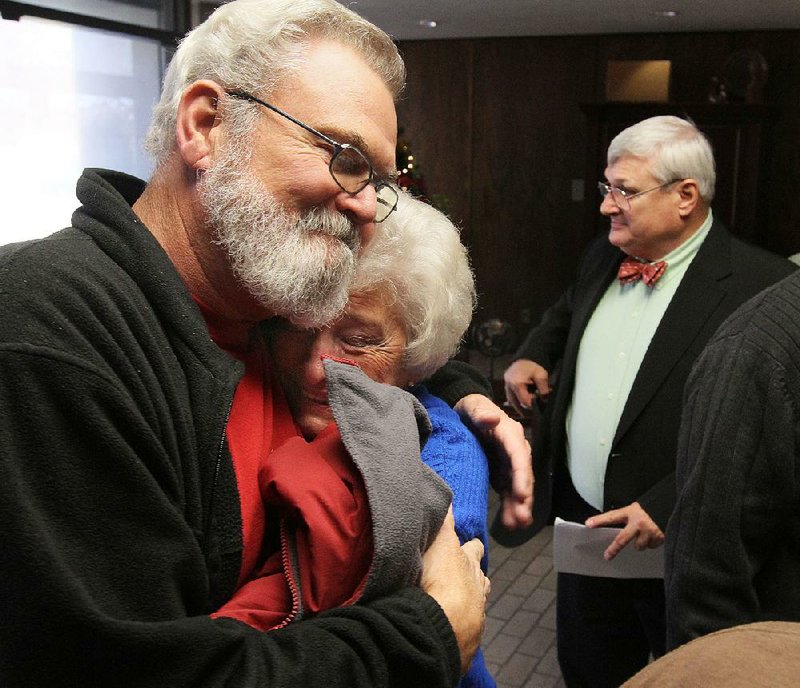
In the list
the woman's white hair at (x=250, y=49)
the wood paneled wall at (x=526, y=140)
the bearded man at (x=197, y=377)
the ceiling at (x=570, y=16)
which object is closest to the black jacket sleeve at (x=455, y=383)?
the bearded man at (x=197, y=377)

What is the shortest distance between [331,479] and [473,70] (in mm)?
8677

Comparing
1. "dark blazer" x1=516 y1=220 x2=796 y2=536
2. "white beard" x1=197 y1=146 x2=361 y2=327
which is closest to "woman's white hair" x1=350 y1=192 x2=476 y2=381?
"white beard" x1=197 y1=146 x2=361 y2=327

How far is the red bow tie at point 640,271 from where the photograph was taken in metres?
2.88

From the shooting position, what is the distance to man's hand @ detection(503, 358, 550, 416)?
3258mm

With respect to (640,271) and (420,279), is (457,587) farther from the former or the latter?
(640,271)

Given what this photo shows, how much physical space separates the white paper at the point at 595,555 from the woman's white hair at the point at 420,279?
1208mm

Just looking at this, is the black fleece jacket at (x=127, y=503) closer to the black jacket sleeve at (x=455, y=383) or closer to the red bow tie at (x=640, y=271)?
the black jacket sleeve at (x=455, y=383)

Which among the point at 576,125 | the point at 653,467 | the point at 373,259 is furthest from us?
the point at 576,125

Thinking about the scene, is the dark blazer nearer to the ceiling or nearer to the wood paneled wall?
the ceiling

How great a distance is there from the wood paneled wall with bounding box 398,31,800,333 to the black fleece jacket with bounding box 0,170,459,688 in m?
7.67

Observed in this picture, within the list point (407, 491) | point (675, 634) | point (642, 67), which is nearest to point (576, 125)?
point (642, 67)

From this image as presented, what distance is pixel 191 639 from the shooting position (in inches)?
31.5

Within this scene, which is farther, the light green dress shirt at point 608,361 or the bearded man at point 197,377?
the light green dress shirt at point 608,361

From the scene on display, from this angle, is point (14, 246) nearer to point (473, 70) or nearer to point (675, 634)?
point (675, 634)
